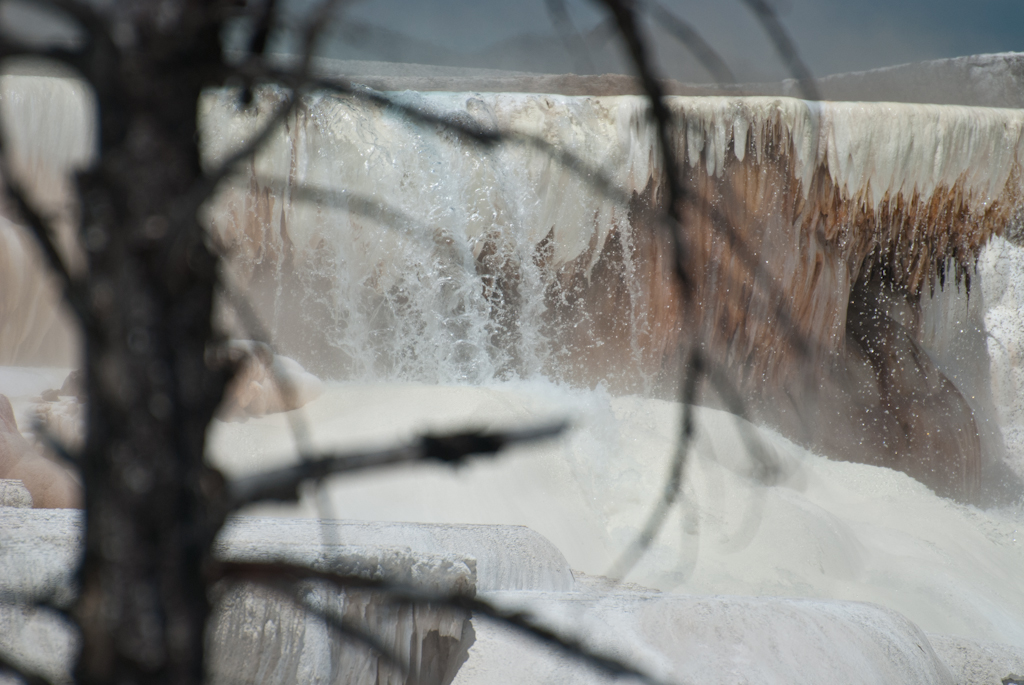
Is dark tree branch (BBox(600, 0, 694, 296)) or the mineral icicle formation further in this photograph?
the mineral icicle formation

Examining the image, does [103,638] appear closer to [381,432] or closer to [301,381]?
[381,432]

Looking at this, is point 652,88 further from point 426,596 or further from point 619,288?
point 619,288

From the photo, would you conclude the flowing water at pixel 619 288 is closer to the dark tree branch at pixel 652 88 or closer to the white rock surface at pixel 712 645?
the white rock surface at pixel 712 645

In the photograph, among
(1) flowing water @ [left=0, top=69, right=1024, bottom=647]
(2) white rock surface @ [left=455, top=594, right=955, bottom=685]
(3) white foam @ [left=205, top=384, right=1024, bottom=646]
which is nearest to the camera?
(2) white rock surface @ [left=455, top=594, right=955, bottom=685]

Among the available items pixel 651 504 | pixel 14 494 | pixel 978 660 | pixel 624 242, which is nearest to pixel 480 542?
pixel 14 494

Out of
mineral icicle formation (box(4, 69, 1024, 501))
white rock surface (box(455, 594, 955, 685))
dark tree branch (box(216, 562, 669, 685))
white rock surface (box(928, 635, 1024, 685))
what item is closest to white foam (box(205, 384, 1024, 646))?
mineral icicle formation (box(4, 69, 1024, 501))

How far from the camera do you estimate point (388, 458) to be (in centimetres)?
54

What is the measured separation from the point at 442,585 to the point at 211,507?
1619mm

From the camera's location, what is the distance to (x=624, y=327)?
7.56 m

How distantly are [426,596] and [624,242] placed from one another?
6951mm

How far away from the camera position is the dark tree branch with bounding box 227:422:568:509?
1.77 feet

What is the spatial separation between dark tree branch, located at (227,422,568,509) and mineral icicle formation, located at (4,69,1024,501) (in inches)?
227

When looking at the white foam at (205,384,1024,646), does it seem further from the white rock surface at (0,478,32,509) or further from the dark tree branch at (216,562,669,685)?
the dark tree branch at (216,562,669,685)

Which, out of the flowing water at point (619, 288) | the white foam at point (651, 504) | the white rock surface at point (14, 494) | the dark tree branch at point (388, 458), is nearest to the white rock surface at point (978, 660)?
the white foam at point (651, 504)
